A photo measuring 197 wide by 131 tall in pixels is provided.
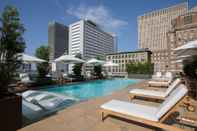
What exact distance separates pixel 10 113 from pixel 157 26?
87476 mm

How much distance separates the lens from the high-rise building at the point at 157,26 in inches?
2900

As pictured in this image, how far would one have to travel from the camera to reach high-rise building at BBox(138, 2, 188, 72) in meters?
73.7

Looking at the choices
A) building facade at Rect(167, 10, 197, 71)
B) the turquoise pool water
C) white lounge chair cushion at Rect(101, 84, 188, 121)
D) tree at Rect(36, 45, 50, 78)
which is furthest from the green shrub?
building facade at Rect(167, 10, 197, 71)

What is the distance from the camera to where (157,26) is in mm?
78938

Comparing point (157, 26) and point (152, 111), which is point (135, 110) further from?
point (157, 26)

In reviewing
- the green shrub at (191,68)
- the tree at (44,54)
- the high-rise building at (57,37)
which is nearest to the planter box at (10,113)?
the green shrub at (191,68)

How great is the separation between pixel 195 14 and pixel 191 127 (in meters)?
38.8

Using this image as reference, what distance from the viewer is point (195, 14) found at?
32250 mm

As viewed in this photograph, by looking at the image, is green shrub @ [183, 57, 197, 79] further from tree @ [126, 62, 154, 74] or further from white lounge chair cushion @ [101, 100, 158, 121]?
tree @ [126, 62, 154, 74]

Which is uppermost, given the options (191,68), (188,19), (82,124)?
(188,19)

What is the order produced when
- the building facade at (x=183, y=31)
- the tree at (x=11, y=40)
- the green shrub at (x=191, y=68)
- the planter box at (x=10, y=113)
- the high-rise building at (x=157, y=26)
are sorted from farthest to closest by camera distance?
1. the high-rise building at (x=157, y=26)
2. the building facade at (x=183, y=31)
3. the green shrub at (x=191, y=68)
4. the tree at (x=11, y=40)
5. the planter box at (x=10, y=113)

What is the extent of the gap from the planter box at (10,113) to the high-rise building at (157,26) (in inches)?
2988

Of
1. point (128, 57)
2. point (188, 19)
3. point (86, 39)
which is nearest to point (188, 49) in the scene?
point (188, 19)

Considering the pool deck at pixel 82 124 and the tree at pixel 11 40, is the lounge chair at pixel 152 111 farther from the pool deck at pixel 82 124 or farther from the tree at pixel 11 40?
the tree at pixel 11 40
